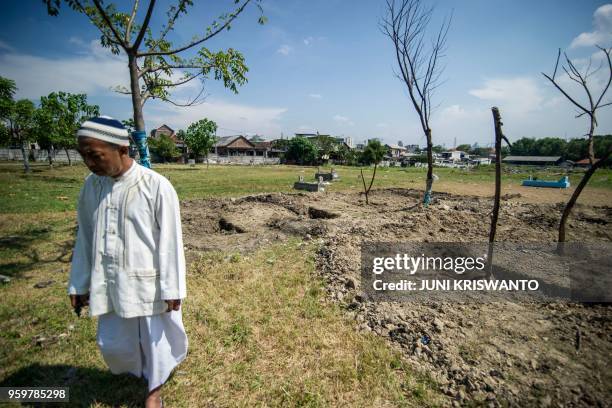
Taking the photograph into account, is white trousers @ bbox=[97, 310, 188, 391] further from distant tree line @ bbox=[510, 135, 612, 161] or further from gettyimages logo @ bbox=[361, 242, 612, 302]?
distant tree line @ bbox=[510, 135, 612, 161]

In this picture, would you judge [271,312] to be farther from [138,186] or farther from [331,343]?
[138,186]

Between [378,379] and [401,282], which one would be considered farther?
[401,282]

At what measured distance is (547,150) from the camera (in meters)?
81.4

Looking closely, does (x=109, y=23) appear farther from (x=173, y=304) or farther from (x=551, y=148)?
(x=551, y=148)

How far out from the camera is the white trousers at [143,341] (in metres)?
2.19

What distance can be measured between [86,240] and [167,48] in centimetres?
417

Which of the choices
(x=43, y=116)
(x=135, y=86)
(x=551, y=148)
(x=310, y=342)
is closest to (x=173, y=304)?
(x=310, y=342)

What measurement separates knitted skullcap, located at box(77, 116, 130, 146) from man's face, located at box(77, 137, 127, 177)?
0.03 meters

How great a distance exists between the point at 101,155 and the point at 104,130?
0.17 m

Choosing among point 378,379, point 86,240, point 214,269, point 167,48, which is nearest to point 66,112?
point 167,48

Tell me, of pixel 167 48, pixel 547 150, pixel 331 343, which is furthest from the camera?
pixel 547 150

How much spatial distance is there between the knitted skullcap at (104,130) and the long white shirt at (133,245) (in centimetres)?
25

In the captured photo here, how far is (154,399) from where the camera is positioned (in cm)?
224

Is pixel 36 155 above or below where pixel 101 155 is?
above
